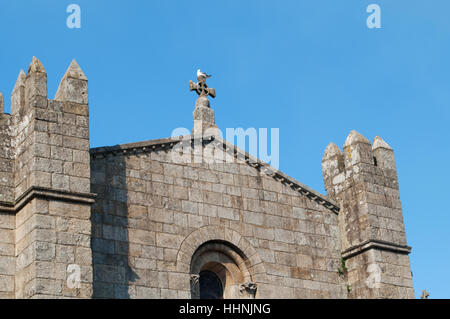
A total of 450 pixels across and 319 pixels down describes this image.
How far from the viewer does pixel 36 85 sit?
2244 cm

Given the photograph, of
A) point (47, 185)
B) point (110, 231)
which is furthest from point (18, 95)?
point (110, 231)

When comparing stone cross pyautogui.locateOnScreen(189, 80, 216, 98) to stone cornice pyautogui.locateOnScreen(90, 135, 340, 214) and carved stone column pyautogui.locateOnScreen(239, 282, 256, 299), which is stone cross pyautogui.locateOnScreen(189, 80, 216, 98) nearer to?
stone cornice pyautogui.locateOnScreen(90, 135, 340, 214)

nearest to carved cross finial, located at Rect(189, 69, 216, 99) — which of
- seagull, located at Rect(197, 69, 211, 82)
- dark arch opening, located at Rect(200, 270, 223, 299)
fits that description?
seagull, located at Rect(197, 69, 211, 82)

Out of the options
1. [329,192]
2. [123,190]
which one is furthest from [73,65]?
[329,192]

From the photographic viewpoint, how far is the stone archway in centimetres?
2434

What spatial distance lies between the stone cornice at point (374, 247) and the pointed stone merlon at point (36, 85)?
8.95m

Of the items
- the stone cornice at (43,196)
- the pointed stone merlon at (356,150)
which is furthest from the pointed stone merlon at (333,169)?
the stone cornice at (43,196)

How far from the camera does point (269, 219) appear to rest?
25.7 m

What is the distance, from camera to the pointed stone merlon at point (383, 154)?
27422mm

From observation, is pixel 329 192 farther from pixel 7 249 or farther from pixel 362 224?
pixel 7 249

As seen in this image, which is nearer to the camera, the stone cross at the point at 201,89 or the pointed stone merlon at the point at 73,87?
the pointed stone merlon at the point at 73,87

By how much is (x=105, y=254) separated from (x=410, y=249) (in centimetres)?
846

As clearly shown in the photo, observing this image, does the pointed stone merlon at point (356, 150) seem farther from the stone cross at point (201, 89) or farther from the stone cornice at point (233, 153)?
the stone cross at point (201, 89)

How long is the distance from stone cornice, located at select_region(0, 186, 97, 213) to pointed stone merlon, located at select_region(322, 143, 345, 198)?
8133 millimetres
